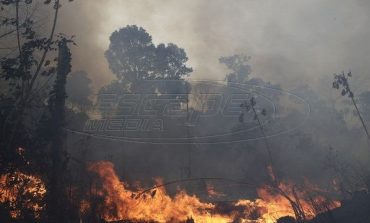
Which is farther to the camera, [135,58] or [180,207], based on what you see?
[135,58]

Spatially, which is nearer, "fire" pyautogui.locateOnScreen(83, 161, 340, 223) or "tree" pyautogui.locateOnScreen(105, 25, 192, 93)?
"fire" pyautogui.locateOnScreen(83, 161, 340, 223)

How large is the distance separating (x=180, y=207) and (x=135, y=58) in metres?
30.7

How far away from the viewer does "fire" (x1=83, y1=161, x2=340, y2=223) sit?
3928 cm

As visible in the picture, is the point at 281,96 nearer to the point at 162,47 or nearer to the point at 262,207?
the point at 162,47

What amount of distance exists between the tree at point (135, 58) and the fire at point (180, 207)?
2198cm

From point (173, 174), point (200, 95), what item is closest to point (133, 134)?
point (173, 174)

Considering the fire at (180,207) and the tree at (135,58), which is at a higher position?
the tree at (135,58)

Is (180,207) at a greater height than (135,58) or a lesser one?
lesser

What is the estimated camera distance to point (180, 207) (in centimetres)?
4269

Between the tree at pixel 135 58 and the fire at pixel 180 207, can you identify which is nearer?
the fire at pixel 180 207

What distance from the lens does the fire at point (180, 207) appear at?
39281 mm

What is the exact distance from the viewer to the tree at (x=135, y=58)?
6156 centimetres

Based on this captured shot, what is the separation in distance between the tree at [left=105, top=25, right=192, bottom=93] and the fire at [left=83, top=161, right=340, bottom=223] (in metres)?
22.0

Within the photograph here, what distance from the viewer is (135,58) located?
205 feet
